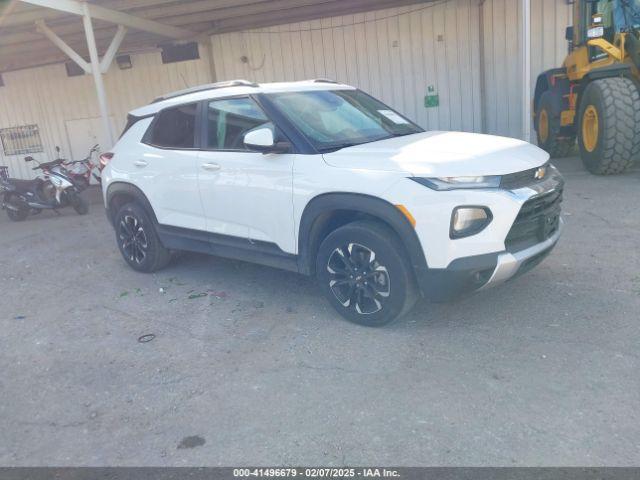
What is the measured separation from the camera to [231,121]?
15.9 ft

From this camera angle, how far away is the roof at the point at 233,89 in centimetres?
480

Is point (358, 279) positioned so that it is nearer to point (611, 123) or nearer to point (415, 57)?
point (611, 123)

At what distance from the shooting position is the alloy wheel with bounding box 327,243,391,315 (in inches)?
155

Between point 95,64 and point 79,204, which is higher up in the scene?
point 95,64

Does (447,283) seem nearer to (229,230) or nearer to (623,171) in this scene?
(229,230)

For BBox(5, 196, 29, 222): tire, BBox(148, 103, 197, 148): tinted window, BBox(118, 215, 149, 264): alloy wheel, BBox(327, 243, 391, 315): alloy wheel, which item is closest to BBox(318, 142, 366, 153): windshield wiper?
BBox(327, 243, 391, 315): alloy wheel

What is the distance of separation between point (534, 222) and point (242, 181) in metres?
2.24

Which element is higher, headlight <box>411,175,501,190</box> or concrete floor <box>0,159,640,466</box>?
headlight <box>411,175,501,190</box>

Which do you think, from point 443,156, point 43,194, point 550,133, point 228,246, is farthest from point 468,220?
point 43,194

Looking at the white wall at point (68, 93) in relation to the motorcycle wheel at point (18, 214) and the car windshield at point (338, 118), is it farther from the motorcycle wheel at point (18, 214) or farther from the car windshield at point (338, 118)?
the car windshield at point (338, 118)

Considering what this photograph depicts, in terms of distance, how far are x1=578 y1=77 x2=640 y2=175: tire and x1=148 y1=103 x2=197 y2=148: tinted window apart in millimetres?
5837

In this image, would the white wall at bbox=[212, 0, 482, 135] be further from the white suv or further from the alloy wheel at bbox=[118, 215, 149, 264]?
the alloy wheel at bbox=[118, 215, 149, 264]

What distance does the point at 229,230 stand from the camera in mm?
4820

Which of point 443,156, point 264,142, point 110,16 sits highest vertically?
point 110,16
